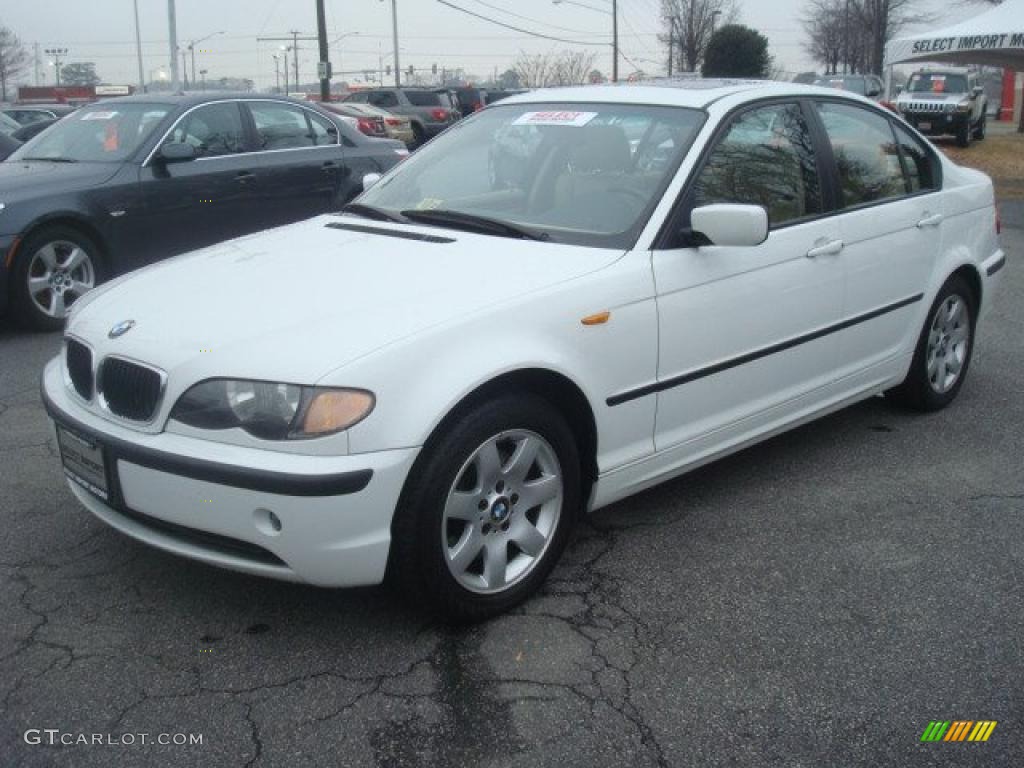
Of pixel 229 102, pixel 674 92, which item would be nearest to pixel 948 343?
pixel 674 92

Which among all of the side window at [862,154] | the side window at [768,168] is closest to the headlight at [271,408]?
the side window at [768,168]

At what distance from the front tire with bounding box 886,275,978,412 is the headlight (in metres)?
3.31

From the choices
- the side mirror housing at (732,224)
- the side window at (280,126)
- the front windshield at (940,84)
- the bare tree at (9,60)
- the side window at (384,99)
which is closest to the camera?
the side mirror housing at (732,224)

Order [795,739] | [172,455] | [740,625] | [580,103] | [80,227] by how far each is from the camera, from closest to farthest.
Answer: [795,739]
[172,455]
[740,625]
[580,103]
[80,227]

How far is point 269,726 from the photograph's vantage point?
9.59 feet

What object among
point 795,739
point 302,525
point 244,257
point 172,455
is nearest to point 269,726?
point 302,525

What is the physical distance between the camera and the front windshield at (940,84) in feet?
92.8

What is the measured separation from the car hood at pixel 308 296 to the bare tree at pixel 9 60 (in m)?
88.9

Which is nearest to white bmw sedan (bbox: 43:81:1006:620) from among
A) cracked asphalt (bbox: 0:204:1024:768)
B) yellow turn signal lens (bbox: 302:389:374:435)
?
yellow turn signal lens (bbox: 302:389:374:435)

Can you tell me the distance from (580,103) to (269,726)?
277 cm

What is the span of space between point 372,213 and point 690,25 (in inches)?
1936

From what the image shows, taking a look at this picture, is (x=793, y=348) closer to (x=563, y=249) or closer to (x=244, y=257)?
(x=563, y=249)

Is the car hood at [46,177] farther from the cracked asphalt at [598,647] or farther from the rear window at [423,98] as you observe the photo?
the rear window at [423,98]

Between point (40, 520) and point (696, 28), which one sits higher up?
point (696, 28)
